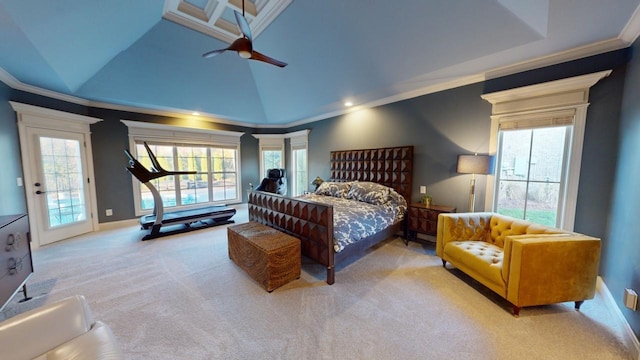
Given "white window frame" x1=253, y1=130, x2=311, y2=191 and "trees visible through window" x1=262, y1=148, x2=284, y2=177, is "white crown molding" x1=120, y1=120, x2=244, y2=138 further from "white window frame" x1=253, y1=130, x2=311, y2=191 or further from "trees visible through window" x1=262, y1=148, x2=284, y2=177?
"trees visible through window" x1=262, y1=148, x2=284, y2=177

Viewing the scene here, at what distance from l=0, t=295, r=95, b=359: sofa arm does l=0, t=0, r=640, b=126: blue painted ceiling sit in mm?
2842

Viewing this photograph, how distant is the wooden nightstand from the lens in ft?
11.0

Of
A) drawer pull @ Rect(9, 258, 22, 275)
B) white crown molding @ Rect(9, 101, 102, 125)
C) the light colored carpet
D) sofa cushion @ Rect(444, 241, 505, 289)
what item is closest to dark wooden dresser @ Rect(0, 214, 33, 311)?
drawer pull @ Rect(9, 258, 22, 275)

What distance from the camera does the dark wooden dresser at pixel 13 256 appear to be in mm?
1801

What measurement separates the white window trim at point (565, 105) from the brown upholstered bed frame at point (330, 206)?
1509mm

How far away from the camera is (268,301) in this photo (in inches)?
87.7

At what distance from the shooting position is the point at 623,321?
1808mm

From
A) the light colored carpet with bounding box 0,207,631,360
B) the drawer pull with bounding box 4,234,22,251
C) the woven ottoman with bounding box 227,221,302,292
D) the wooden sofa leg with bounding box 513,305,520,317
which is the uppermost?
the drawer pull with bounding box 4,234,22,251

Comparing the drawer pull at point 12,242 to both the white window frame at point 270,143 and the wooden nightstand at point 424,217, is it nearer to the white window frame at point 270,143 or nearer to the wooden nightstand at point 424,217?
the wooden nightstand at point 424,217

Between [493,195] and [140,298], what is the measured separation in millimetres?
4674

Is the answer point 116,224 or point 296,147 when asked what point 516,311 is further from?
point 116,224

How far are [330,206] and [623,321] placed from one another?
2.65 metres

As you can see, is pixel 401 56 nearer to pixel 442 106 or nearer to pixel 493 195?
pixel 442 106

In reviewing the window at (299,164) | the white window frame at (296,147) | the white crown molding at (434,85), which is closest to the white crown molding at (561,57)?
the white crown molding at (434,85)
